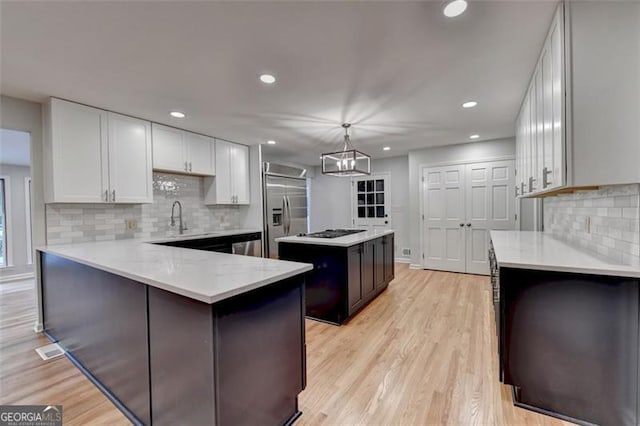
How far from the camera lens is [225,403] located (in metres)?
1.19

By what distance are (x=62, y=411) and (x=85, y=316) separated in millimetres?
584

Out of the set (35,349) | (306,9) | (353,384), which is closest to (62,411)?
(35,349)

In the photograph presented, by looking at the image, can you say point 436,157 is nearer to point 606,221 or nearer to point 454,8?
point 606,221

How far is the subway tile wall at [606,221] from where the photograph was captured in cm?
151

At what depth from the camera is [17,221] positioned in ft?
18.6

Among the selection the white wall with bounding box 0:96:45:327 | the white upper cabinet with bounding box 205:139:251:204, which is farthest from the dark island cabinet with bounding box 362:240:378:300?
the white wall with bounding box 0:96:45:327

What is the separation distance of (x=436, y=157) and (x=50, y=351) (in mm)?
5687

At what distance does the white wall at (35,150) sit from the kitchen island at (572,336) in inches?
156

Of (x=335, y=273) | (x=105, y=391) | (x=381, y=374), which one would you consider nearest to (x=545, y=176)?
(x=381, y=374)

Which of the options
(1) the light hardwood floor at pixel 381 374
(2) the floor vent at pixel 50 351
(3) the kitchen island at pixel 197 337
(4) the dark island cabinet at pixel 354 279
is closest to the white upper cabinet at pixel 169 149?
(3) the kitchen island at pixel 197 337

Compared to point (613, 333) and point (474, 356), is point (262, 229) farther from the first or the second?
point (613, 333)

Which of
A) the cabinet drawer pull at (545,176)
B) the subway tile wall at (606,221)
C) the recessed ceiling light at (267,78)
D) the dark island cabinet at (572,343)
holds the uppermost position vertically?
the recessed ceiling light at (267,78)

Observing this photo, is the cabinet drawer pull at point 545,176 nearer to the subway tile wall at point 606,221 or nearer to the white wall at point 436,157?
the subway tile wall at point 606,221

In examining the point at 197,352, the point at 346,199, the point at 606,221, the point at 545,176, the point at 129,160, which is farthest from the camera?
the point at 346,199
